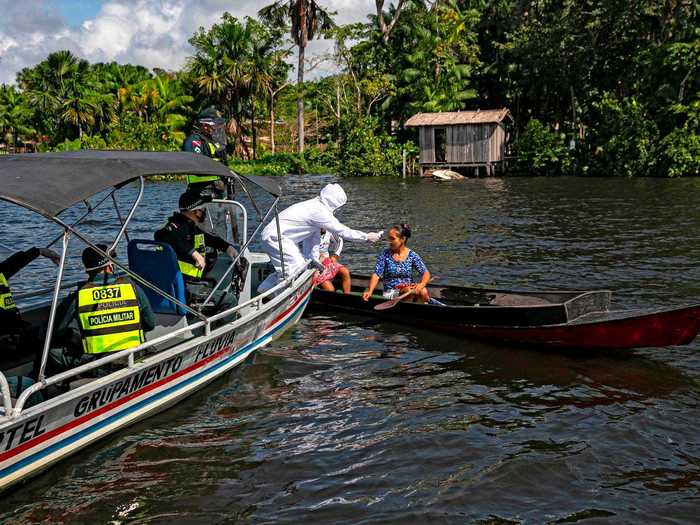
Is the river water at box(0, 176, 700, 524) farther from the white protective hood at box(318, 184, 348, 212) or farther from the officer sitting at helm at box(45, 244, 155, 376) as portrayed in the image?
the white protective hood at box(318, 184, 348, 212)

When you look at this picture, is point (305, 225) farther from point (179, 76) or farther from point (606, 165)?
point (179, 76)

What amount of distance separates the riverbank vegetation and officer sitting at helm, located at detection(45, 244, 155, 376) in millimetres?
34688

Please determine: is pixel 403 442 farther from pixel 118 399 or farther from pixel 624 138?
pixel 624 138

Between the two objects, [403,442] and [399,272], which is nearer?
[403,442]

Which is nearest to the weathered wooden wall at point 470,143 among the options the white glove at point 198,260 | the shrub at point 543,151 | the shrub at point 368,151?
the shrub at point 543,151

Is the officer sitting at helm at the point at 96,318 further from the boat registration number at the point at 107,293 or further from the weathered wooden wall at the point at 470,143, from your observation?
the weathered wooden wall at the point at 470,143

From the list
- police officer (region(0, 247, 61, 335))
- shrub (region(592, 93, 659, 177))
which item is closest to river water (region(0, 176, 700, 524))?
police officer (region(0, 247, 61, 335))

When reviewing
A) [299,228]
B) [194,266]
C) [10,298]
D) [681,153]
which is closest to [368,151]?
[681,153]

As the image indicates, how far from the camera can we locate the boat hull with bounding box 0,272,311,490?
5676 mm

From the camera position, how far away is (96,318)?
6.37 m

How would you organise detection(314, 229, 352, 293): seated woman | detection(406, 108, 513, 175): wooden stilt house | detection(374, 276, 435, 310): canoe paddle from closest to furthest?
detection(374, 276, 435, 310): canoe paddle
detection(314, 229, 352, 293): seated woman
detection(406, 108, 513, 175): wooden stilt house

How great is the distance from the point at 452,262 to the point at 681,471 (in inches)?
411

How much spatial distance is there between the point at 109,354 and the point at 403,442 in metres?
2.99

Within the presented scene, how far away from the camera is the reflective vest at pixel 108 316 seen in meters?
6.31
